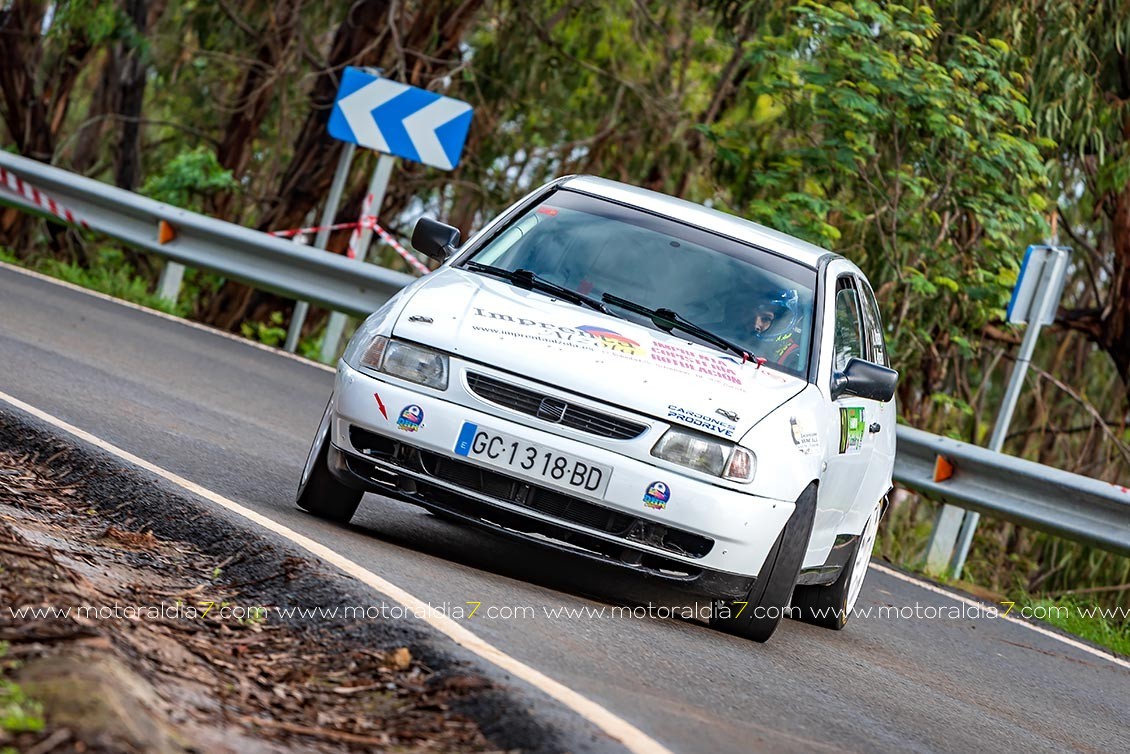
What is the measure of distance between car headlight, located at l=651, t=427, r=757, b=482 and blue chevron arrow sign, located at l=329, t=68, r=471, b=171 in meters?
8.71

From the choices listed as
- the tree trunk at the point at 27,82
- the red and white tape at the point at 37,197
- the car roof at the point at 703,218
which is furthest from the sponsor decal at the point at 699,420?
the tree trunk at the point at 27,82

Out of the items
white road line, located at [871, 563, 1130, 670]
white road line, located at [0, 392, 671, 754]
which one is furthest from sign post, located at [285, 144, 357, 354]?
Result: white road line, located at [0, 392, 671, 754]

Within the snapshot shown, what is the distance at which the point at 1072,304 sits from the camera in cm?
2248

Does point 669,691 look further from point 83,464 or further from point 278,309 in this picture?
point 278,309

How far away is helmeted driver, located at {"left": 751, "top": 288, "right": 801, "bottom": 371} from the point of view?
23.0 feet

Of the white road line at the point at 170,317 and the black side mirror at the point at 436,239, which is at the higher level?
the black side mirror at the point at 436,239

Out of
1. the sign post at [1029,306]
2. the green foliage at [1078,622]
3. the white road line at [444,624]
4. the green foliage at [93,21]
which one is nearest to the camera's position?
the white road line at [444,624]

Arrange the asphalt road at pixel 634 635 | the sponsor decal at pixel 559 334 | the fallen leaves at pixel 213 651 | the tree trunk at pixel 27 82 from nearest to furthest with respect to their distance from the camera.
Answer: the fallen leaves at pixel 213 651 < the asphalt road at pixel 634 635 < the sponsor decal at pixel 559 334 < the tree trunk at pixel 27 82

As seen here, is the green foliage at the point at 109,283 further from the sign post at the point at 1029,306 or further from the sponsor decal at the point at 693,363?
the sponsor decal at the point at 693,363

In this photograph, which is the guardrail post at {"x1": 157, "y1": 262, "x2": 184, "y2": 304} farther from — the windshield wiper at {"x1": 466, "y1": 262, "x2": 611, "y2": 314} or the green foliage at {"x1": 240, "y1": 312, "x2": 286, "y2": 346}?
the windshield wiper at {"x1": 466, "y1": 262, "x2": 611, "y2": 314}

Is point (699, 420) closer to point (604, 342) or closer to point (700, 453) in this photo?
point (700, 453)

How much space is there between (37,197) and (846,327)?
9822 millimetres

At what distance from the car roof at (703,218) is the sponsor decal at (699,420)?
1578mm

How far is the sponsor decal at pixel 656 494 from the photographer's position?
6.09m
